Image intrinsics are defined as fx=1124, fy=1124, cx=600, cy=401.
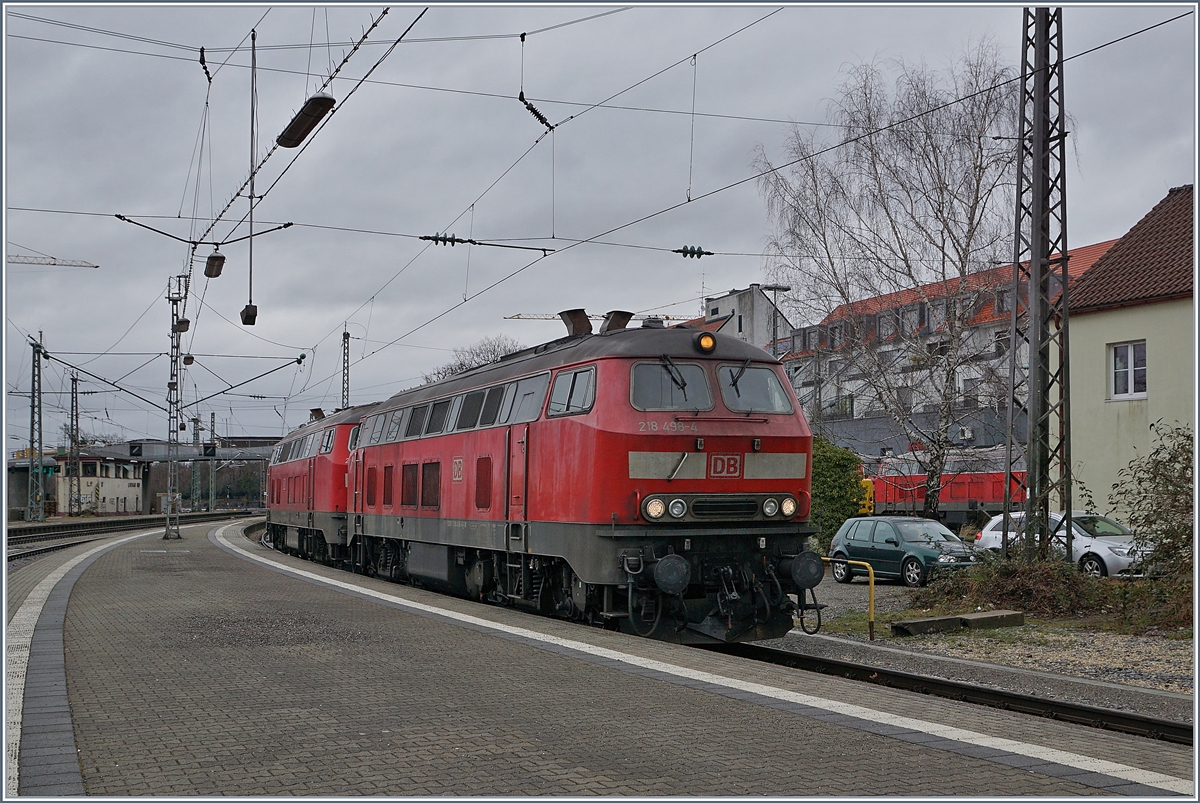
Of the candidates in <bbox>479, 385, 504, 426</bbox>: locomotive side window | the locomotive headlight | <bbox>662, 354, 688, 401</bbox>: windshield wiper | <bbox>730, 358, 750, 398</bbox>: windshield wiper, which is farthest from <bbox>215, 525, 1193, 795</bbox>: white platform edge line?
<bbox>730, 358, 750, 398</bbox>: windshield wiper

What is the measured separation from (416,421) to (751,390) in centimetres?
767

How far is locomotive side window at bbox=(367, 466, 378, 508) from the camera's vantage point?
69.9ft

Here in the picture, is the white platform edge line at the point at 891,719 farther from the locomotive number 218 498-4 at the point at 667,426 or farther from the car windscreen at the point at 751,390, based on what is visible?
the car windscreen at the point at 751,390

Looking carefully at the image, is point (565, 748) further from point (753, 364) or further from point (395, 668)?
point (753, 364)

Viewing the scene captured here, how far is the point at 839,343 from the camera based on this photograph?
28.8 metres

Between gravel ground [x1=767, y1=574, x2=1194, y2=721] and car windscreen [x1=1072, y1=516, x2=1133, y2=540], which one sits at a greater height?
Answer: car windscreen [x1=1072, y1=516, x2=1133, y2=540]

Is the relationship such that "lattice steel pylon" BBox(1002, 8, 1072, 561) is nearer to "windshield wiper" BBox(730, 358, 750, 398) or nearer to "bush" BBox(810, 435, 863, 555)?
"windshield wiper" BBox(730, 358, 750, 398)

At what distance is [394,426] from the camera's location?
66.0 ft

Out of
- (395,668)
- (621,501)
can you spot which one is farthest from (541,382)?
(395,668)

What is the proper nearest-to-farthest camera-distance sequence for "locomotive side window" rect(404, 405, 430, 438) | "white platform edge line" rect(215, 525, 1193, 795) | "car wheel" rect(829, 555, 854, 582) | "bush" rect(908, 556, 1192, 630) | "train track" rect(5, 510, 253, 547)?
"white platform edge line" rect(215, 525, 1193, 795)
"bush" rect(908, 556, 1192, 630)
"locomotive side window" rect(404, 405, 430, 438)
"car wheel" rect(829, 555, 854, 582)
"train track" rect(5, 510, 253, 547)

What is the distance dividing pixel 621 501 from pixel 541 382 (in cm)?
247

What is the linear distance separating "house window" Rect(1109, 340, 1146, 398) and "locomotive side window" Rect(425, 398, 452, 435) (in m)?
16.7

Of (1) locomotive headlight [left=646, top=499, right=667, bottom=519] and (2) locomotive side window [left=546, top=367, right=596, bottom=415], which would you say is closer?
(1) locomotive headlight [left=646, top=499, right=667, bottom=519]

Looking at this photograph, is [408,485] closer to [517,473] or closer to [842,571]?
[517,473]
